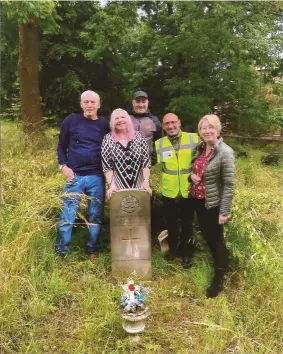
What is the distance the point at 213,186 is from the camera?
3.30m

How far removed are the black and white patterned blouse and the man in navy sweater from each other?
0.49 ft

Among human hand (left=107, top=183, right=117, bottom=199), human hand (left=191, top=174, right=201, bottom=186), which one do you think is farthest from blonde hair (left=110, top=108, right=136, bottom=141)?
human hand (left=191, top=174, right=201, bottom=186)

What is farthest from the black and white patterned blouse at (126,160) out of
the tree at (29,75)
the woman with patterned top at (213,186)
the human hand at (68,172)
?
the tree at (29,75)

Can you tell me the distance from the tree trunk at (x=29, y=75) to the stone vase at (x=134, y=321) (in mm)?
5600

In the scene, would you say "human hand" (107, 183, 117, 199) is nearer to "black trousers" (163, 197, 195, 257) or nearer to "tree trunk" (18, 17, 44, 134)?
"black trousers" (163, 197, 195, 257)

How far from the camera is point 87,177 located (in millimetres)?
3893

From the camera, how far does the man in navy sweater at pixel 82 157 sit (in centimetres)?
384

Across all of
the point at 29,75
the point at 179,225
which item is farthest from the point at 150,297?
the point at 29,75

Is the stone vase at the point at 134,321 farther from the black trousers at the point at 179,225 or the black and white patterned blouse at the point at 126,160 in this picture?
the black and white patterned blouse at the point at 126,160

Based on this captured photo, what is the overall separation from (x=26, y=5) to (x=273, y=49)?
20.4 feet

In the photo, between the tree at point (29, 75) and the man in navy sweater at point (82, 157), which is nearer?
the man in navy sweater at point (82, 157)

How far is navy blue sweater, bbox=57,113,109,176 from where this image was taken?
385 cm

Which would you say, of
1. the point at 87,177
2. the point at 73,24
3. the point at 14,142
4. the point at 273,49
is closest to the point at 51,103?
the point at 73,24

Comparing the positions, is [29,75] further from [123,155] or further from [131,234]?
[131,234]
